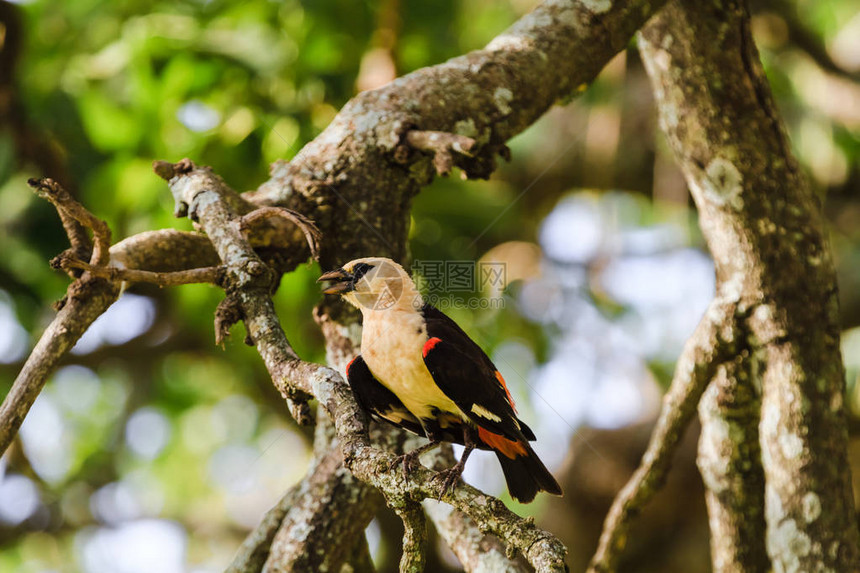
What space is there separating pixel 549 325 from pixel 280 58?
9.18 ft

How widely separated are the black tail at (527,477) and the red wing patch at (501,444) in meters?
0.02

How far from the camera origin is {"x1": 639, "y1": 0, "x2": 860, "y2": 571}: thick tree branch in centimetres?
328

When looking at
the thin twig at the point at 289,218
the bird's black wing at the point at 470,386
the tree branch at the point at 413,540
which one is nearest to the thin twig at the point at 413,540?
the tree branch at the point at 413,540

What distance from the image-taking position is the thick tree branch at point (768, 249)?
10.8ft

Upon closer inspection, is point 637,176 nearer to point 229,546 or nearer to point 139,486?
point 229,546

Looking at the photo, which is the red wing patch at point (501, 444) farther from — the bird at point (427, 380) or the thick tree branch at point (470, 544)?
the thick tree branch at point (470, 544)

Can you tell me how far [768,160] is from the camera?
3.55m

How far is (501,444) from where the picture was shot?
2629mm

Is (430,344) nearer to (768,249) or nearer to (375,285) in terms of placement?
(375,285)

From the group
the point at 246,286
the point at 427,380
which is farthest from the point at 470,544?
the point at 246,286

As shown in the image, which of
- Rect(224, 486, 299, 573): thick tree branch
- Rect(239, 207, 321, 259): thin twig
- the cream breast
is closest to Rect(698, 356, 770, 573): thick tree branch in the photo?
the cream breast

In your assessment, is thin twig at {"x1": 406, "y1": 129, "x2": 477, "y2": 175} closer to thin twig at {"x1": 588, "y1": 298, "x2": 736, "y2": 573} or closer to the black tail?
the black tail

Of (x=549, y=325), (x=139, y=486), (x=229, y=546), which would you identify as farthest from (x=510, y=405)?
(x=139, y=486)

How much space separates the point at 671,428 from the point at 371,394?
4.89ft
